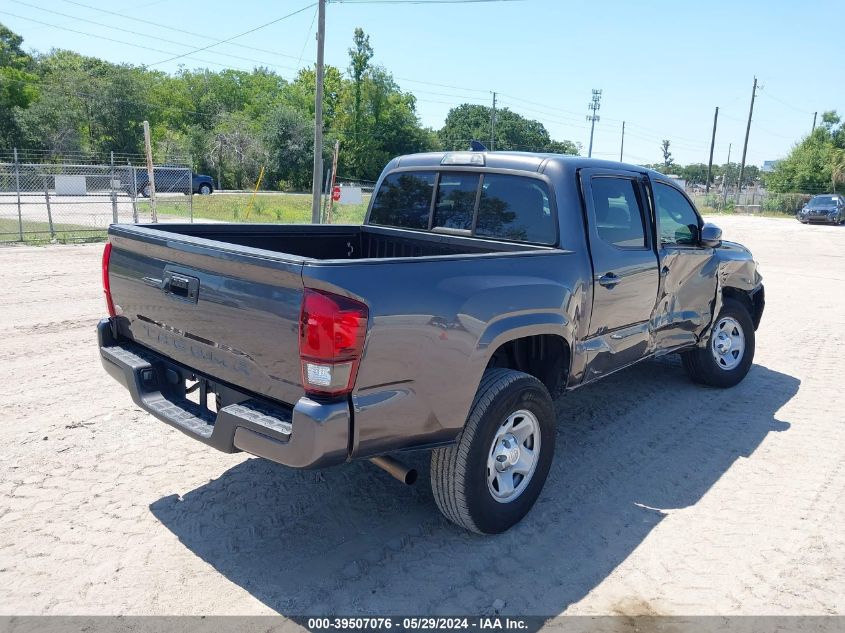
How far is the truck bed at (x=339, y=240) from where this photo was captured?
4.31 metres

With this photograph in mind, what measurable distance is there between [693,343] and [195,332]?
14.0 ft

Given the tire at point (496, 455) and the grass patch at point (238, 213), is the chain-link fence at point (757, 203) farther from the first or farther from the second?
the tire at point (496, 455)

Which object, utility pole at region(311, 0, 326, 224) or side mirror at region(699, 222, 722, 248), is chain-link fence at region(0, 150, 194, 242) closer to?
utility pole at region(311, 0, 326, 224)

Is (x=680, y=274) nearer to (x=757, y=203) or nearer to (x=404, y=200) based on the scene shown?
(x=404, y=200)

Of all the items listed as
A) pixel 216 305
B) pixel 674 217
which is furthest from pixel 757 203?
pixel 216 305

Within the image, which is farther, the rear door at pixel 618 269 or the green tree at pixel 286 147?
the green tree at pixel 286 147

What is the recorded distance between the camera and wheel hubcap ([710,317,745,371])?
6.10 meters

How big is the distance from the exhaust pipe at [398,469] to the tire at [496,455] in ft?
0.84

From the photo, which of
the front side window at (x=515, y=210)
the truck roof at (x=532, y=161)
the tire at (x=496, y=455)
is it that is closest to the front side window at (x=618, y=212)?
the truck roof at (x=532, y=161)

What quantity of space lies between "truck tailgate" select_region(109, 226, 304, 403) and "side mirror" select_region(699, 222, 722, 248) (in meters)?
3.90

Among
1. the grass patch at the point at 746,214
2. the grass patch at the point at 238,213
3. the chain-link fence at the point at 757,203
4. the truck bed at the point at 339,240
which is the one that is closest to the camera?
the truck bed at the point at 339,240

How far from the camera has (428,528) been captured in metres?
3.59

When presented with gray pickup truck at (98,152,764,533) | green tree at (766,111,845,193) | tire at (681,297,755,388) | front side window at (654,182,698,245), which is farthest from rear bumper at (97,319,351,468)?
green tree at (766,111,845,193)

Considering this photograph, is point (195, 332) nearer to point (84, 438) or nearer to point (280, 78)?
point (84, 438)
